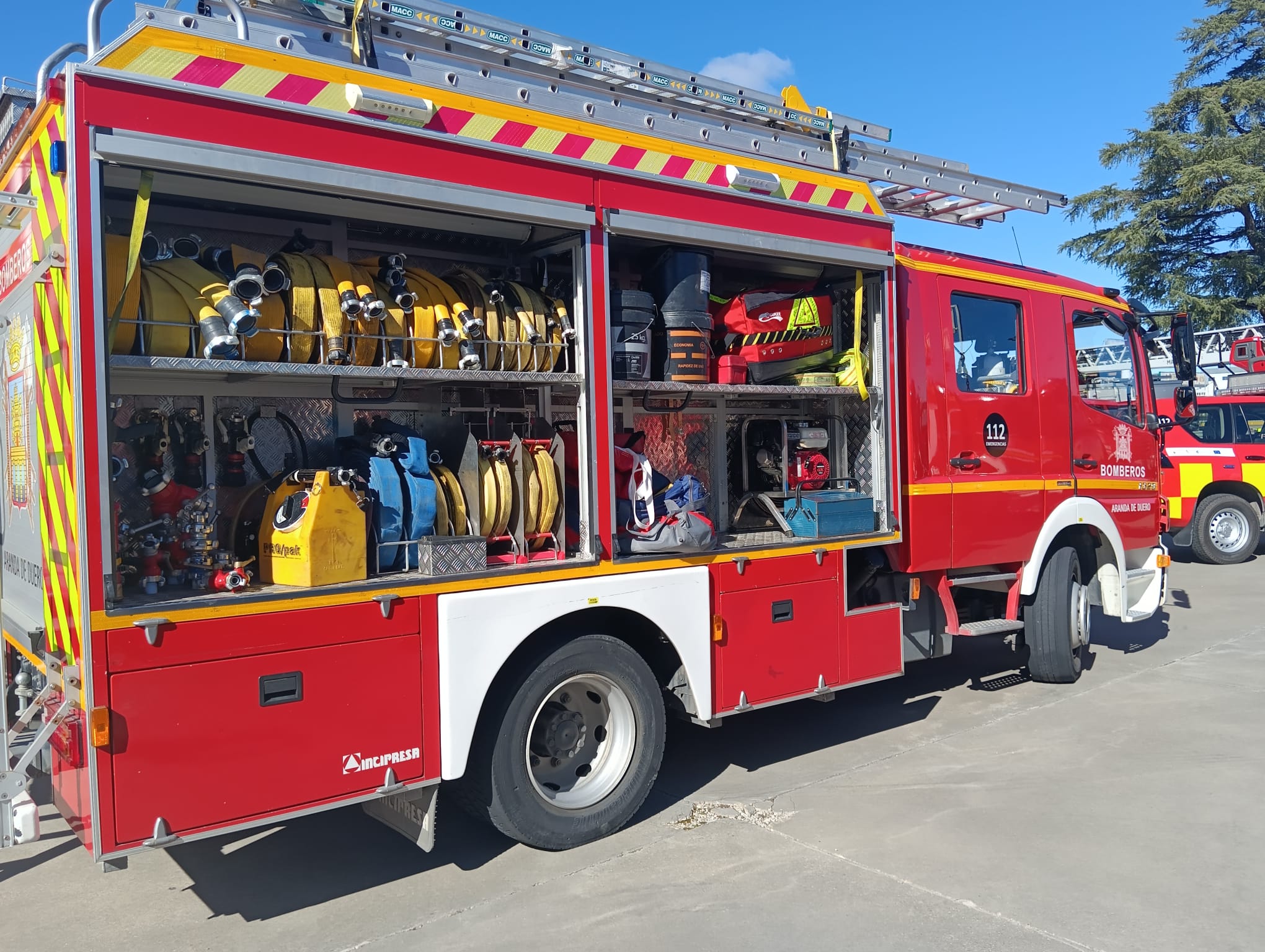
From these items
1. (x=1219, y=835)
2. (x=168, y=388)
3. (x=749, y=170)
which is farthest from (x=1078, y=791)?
(x=168, y=388)

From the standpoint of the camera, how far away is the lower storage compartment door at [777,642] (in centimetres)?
472

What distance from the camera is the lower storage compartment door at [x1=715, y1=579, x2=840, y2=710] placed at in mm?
4719

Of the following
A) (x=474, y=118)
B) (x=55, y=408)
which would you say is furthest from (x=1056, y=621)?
(x=55, y=408)

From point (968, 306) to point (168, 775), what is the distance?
515 centimetres

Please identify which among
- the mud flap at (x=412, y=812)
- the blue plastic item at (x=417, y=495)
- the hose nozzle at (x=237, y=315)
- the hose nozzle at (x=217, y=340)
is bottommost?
the mud flap at (x=412, y=812)

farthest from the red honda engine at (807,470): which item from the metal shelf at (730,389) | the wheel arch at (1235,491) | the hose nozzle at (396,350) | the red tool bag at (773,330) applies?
the wheel arch at (1235,491)

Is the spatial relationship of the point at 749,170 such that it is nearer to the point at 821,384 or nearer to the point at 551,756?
the point at 821,384

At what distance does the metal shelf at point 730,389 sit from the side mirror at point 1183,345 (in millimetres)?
3049

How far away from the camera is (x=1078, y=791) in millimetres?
4887

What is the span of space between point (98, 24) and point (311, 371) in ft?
4.31

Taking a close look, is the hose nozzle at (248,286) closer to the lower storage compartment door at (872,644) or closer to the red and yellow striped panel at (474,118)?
the red and yellow striped panel at (474,118)

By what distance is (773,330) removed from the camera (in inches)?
216

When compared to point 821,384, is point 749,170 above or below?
above

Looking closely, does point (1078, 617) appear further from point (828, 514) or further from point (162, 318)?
point (162, 318)
